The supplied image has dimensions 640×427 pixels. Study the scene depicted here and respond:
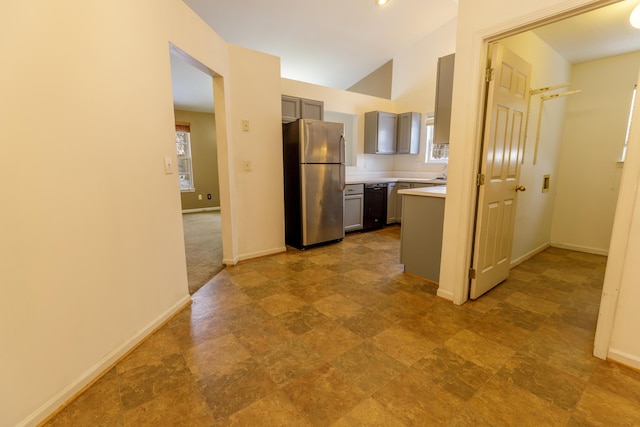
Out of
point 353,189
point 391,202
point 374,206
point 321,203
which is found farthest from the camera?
point 391,202

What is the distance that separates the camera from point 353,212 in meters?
4.56

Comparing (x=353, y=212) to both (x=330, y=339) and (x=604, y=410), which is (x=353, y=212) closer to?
(x=330, y=339)

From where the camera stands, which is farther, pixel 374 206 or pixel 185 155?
pixel 185 155

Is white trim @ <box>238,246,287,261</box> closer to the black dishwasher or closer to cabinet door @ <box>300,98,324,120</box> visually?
the black dishwasher

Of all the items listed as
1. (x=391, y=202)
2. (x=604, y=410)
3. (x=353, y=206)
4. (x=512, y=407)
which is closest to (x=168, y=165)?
(x=512, y=407)

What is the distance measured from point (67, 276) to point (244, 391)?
1048mm

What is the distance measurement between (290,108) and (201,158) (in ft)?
12.5

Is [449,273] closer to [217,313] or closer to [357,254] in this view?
[357,254]

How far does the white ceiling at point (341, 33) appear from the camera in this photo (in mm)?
2799

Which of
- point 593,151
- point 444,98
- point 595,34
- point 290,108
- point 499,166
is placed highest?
point 595,34

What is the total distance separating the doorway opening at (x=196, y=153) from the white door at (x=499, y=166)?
3.42 m

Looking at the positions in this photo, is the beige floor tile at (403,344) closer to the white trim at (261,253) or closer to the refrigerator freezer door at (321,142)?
the white trim at (261,253)

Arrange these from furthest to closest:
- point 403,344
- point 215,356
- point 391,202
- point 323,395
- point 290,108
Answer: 1. point 391,202
2. point 290,108
3. point 403,344
4. point 215,356
5. point 323,395

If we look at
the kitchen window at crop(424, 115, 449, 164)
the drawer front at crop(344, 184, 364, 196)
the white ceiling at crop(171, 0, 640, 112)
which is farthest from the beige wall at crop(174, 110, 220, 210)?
the kitchen window at crop(424, 115, 449, 164)
